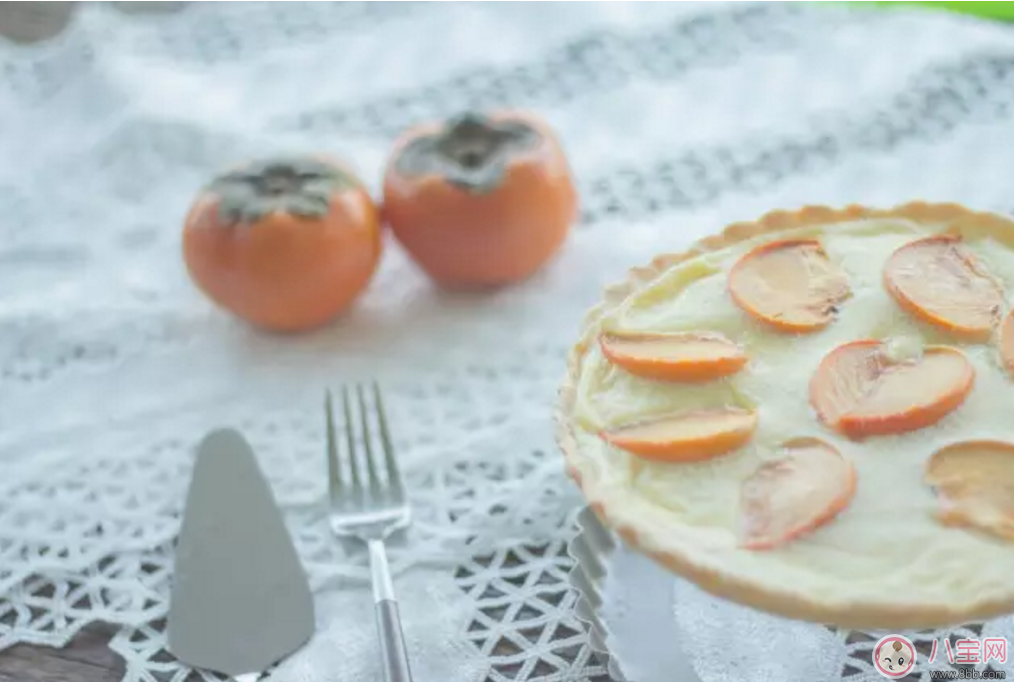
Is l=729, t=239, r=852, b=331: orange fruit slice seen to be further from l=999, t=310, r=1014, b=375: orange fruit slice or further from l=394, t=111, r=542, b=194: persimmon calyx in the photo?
l=394, t=111, r=542, b=194: persimmon calyx

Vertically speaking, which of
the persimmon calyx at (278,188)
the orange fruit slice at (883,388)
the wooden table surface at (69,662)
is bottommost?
the wooden table surface at (69,662)

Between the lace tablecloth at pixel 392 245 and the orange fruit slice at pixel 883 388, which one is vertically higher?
the orange fruit slice at pixel 883 388

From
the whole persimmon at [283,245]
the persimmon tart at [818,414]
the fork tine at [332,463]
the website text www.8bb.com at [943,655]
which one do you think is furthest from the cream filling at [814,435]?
the whole persimmon at [283,245]

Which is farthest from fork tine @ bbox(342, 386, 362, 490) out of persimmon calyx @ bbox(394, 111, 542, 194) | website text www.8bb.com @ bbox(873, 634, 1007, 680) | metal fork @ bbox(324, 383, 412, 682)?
website text www.8bb.com @ bbox(873, 634, 1007, 680)

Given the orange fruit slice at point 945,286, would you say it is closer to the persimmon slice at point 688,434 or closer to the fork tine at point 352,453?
the persimmon slice at point 688,434

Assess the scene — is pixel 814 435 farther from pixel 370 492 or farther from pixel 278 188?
pixel 278 188

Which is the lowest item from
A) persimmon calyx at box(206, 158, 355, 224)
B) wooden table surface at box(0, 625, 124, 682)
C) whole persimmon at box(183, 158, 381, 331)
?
wooden table surface at box(0, 625, 124, 682)
